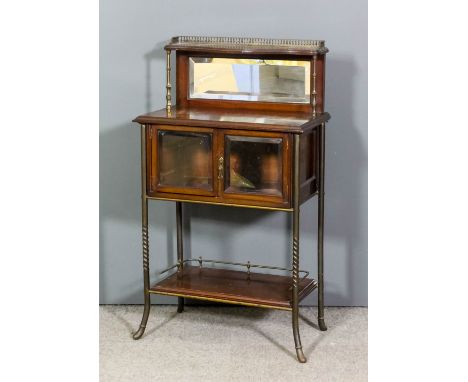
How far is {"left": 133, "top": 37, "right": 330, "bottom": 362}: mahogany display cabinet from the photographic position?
2.79 m

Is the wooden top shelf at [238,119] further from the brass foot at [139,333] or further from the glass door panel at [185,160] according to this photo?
the brass foot at [139,333]

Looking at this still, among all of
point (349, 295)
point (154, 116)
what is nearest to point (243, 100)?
point (154, 116)

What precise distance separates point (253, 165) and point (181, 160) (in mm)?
279

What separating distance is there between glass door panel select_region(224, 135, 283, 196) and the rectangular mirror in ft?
1.10

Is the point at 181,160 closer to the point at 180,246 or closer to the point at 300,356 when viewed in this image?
the point at 180,246

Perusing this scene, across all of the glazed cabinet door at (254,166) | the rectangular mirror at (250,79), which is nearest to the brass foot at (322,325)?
the glazed cabinet door at (254,166)

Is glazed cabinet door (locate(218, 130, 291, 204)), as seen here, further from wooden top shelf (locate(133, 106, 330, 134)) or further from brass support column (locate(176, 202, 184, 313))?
brass support column (locate(176, 202, 184, 313))

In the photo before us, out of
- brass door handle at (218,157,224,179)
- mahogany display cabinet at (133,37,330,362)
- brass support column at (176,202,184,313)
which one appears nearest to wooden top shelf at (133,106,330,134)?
mahogany display cabinet at (133,37,330,362)

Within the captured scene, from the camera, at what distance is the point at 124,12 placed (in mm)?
3279

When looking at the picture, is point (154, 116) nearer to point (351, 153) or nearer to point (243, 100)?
point (243, 100)

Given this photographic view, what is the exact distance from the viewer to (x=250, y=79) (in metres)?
3.09

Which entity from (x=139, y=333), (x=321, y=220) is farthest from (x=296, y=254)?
(x=139, y=333)
